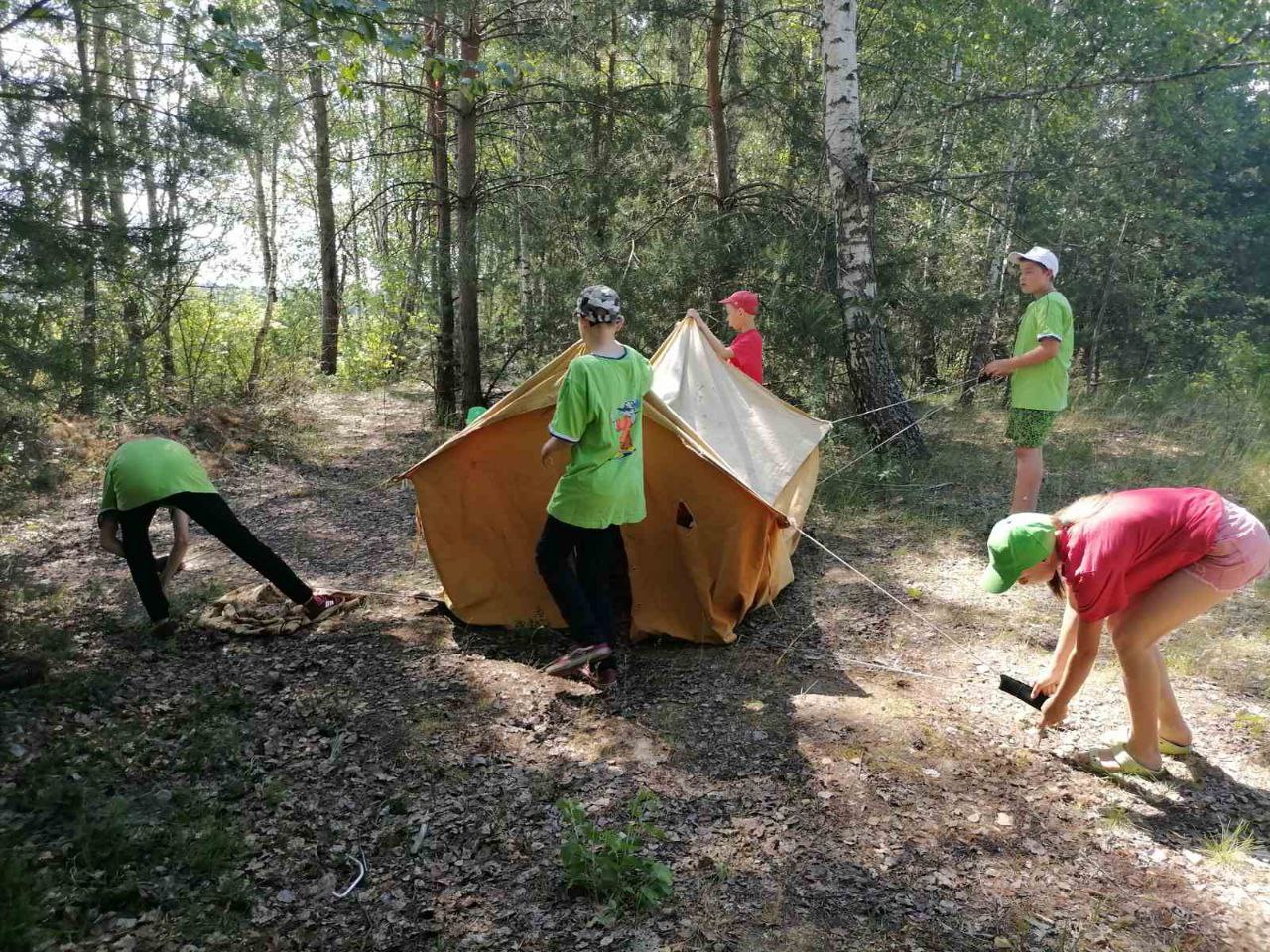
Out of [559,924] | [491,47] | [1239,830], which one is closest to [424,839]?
[559,924]

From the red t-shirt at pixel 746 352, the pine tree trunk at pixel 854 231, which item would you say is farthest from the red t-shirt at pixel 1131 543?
the pine tree trunk at pixel 854 231

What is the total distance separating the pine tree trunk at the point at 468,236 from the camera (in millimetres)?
8200

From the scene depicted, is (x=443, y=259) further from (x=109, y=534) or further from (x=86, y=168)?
(x=109, y=534)

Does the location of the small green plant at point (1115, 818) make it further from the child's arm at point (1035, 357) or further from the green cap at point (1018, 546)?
the child's arm at point (1035, 357)

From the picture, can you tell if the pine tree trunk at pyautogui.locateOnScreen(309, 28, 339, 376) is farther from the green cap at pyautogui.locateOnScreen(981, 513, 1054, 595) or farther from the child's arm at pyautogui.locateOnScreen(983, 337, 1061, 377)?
the green cap at pyautogui.locateOnScreen(981, 513, 1054, 595)

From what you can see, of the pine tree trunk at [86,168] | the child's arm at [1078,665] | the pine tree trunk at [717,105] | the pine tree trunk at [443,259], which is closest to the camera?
the child's arm at [1078,665]

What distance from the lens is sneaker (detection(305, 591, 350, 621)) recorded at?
4.38 meters

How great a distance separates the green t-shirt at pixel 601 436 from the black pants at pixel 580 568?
10 centimetres

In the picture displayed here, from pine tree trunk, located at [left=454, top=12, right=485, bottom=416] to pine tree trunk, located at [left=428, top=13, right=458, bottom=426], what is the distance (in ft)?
0.54

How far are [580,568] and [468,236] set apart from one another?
575 centimetres

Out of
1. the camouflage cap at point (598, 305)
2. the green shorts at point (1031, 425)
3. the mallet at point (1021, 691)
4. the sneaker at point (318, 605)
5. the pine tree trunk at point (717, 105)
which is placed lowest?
the sneaker at point (318, 605)

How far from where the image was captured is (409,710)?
3.47 m

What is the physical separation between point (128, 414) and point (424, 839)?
23.9ft

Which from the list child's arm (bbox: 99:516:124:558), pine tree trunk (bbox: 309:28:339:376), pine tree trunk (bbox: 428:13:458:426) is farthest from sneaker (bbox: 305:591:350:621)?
pine tree trunk (bbox: 309:28:339:376)
